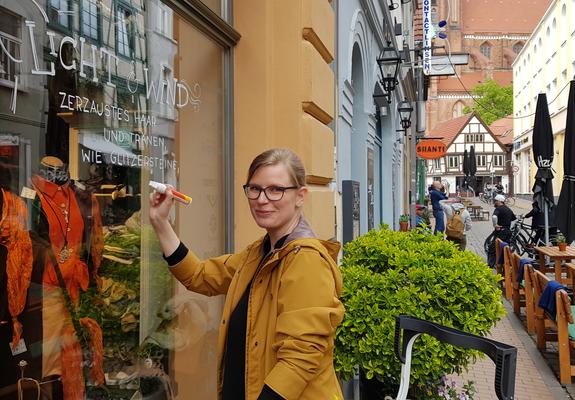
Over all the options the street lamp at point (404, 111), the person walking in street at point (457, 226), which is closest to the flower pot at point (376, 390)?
the person walking in street at point (457, 226)

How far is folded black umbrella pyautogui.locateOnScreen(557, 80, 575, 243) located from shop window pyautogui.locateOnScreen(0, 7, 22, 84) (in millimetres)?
8541

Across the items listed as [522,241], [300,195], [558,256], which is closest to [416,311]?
[300,195]

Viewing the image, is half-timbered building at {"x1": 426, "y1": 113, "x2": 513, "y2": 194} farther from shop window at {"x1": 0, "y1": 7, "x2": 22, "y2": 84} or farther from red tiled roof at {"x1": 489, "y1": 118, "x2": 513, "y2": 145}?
shop window at {"x1": 0, "y1": 7, "x2": 22, "y2": 84}

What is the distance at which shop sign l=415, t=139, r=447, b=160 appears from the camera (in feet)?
59.6

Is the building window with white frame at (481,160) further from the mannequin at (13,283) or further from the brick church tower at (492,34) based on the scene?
the mannequin at (13,283)

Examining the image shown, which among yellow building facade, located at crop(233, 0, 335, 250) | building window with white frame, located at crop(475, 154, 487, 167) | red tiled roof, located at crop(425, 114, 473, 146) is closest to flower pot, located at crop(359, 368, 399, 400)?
yellow building facade, located at crop(233, 0, 335, 250)

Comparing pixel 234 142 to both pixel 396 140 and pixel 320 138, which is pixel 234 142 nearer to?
pixel 320 138

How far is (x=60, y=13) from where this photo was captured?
7.47 feet

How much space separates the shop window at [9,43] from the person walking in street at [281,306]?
72 cm

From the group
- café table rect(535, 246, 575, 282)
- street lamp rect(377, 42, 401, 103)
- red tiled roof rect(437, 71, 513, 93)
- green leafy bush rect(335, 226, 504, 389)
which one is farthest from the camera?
red tiled roof rect(437, 71, 513, 93)

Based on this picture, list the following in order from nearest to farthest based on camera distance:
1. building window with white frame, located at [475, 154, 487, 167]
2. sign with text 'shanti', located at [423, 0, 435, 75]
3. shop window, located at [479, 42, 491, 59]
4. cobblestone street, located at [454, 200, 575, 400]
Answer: cobblestone street, located at [454, 200, 575, 400] → sign with text 'shanti', located at [423, 0, 435, 75] → building window with white frame, located at [475, 154, 487, 167] → shop window, located at [479, 42, 491, 59]

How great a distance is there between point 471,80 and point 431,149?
77024 mm

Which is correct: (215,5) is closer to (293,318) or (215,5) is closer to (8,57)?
(8,57)

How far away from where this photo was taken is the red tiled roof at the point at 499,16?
291 feet
